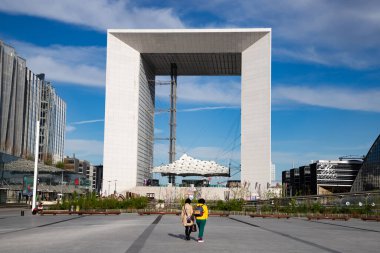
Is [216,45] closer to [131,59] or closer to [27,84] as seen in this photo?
[131,59]

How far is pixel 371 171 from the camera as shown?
441 ft

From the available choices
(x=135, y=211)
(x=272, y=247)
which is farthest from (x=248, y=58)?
(x=272, y=247)

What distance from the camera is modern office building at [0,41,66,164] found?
387 feet

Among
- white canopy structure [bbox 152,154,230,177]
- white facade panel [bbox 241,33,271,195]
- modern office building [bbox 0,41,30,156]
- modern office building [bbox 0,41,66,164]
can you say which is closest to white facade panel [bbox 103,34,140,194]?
white canopy structure [bbox 152,154,230,177]

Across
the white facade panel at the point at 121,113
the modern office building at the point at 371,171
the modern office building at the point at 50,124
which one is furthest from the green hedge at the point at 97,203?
the modern office building at the point at 50,124

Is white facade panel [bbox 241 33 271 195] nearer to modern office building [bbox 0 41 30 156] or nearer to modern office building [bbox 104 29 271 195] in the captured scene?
modern office building [bbox 104 29 271 195]

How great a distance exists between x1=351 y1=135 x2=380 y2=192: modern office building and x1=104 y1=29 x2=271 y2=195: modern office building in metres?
52.0

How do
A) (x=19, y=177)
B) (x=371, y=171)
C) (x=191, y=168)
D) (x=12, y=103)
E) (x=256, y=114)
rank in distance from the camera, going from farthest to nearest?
(x=371, y=171)
(x=12, y=103)
(x=191, y=168)
(x=256, y=114)
(x=19, y=177)

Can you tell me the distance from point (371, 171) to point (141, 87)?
69.5 m

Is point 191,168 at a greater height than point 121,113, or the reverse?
point 121,113

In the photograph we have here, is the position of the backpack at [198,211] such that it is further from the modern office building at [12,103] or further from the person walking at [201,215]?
the modern office building at [12,103]

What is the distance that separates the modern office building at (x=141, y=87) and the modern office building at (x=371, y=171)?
52035mm

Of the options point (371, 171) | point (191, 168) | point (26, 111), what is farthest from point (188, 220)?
point (26, 111)

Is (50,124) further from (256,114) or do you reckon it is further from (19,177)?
(256,114)
